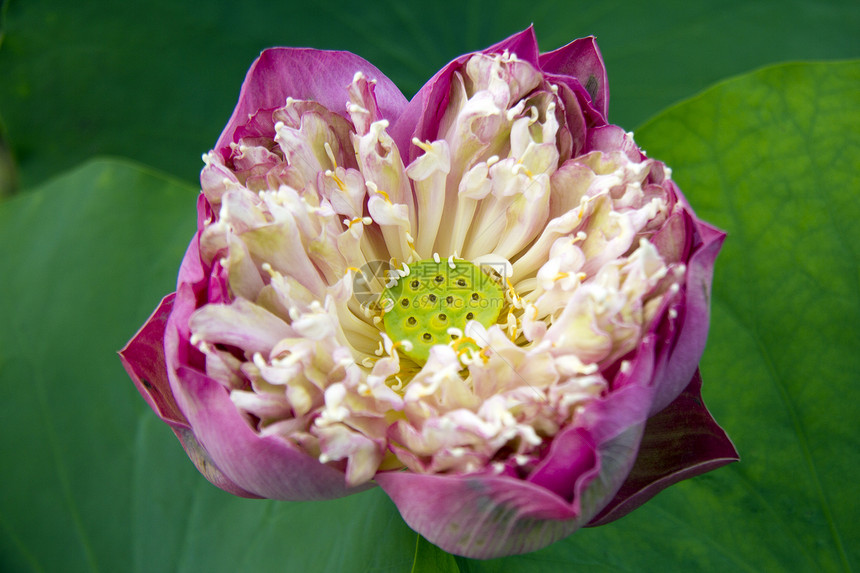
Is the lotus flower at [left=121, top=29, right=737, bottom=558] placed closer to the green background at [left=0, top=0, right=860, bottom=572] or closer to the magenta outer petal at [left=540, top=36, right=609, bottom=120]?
the magenta outer petal at [left=540, top=36, right=609, bottom=120]

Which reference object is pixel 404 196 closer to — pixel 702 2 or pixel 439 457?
pixel 439 457

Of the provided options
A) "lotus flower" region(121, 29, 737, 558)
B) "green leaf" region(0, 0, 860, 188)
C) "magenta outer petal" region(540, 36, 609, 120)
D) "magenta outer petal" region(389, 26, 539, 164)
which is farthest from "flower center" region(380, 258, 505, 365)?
"green leaf" region(0, 0, 860, 188)

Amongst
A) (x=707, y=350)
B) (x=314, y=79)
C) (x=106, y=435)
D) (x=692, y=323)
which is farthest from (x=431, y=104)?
(x=106, y=435)

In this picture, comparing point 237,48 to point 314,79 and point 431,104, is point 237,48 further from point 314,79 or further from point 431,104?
point 431,104

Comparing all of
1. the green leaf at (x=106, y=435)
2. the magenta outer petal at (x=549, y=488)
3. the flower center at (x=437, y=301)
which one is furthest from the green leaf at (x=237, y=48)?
the magenta outer petal at (x=549, y=488)

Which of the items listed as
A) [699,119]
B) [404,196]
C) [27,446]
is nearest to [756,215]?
[699,119]
